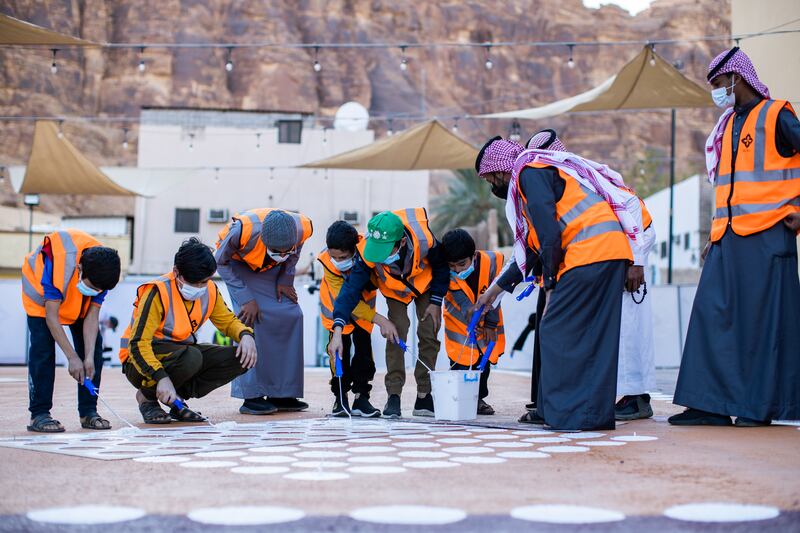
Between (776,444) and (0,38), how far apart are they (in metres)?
6.92

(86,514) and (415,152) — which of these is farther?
(415,152)

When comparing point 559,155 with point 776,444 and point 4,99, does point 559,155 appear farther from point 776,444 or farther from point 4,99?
point 4,99

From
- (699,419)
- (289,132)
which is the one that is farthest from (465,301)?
(289,132)

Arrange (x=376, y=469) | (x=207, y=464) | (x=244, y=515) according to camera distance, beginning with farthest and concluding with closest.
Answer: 1. (x=207, y=464)
2. (x=376, y=469)
3. (x=244, y=515)

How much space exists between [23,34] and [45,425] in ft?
15.5

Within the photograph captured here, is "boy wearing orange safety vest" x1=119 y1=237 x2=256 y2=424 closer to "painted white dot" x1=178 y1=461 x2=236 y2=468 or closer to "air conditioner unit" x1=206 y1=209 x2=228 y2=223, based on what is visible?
"painted white dot" x1=178 y1=461 x2=236 y2=468

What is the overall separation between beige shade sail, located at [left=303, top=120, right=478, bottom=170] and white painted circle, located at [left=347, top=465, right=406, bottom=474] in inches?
419

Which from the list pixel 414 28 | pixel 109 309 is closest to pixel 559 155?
pixel 109 309

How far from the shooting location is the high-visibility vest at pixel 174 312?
206 inches

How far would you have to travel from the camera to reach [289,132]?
32406 millimetres

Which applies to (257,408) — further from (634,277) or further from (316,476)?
(316,476)

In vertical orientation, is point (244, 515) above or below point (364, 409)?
above

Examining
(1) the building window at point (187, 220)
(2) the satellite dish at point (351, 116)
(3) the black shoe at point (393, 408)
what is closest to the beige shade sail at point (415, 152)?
(3) the black shoe at point (393, 408)

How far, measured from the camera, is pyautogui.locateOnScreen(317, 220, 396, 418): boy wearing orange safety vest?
5.60 m
